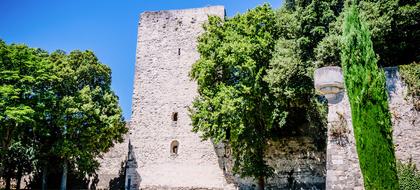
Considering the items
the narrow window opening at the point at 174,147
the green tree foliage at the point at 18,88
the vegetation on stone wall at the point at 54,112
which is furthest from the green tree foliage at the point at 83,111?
the narrow window opening at the point at 174,147

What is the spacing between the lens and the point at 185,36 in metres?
21.2

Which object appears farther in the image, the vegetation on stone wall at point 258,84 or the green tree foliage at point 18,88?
the green tree foliage at point 18,88

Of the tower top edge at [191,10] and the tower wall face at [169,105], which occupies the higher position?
the tower top edge at [191,10]

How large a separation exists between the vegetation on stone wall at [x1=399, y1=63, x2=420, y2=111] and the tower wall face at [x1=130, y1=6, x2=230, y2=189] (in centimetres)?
959

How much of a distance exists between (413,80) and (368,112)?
503 cm

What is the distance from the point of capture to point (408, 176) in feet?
34.7

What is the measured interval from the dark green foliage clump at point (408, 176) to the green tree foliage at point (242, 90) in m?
5.78

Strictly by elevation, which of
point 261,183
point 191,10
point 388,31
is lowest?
point 261,183

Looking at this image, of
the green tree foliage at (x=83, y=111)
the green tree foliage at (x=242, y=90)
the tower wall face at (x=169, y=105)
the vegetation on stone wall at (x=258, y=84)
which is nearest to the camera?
the vegetation on stone wall at (x=258, y=84)

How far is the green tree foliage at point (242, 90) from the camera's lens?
16.0m

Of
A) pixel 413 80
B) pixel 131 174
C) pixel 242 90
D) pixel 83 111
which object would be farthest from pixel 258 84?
pixel 83 111

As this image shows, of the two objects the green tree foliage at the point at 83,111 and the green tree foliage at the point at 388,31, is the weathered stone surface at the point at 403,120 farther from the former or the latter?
the green tree foliage at the point at 83,111

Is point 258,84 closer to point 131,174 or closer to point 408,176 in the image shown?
point 408,176

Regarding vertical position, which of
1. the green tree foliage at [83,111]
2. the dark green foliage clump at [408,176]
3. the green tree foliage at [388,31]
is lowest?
the dark green foliage clump at [408,176]
